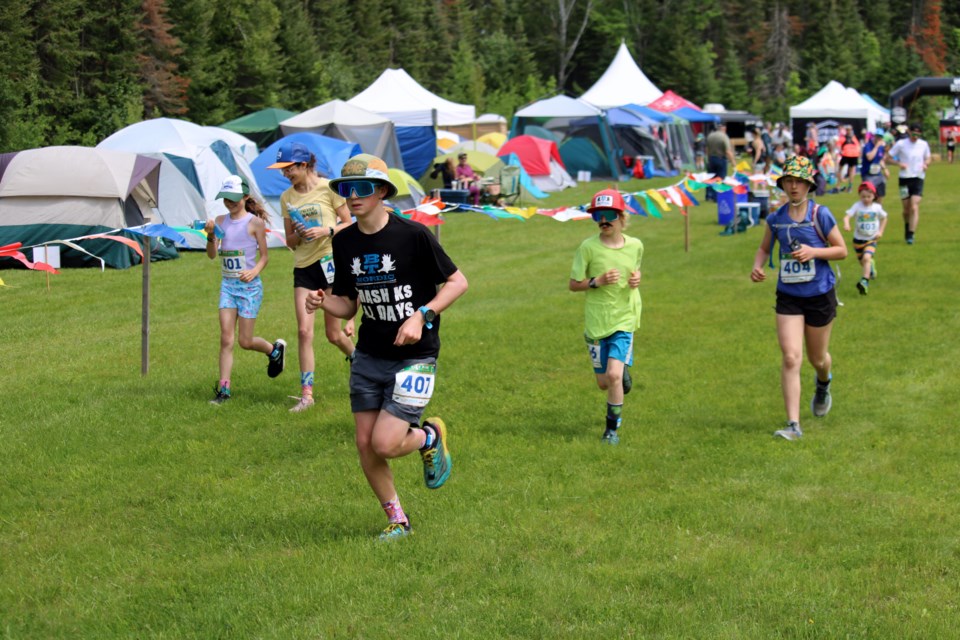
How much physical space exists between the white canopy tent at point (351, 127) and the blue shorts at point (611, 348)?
65.8 feet

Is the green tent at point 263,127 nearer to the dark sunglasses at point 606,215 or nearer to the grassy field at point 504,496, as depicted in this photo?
the grassy field at point 504,496

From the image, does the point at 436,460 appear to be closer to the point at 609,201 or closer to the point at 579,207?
the point at 609,201

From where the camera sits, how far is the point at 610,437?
8.39 metres

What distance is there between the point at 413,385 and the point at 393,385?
116 mm

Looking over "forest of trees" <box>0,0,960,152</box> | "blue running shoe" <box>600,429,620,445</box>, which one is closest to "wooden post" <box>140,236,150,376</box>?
"blue running shoe" <box>600,429,620,445</box>

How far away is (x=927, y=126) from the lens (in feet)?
209

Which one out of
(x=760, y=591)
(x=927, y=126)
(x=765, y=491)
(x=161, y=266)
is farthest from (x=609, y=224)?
(x=927, y=126)

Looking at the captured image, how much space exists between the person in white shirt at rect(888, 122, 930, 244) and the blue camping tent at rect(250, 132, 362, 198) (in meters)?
10.9

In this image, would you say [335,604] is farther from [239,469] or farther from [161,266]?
[161,266]

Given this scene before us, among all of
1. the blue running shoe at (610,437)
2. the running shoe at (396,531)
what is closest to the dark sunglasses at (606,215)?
the blue running shoe at (610,437)

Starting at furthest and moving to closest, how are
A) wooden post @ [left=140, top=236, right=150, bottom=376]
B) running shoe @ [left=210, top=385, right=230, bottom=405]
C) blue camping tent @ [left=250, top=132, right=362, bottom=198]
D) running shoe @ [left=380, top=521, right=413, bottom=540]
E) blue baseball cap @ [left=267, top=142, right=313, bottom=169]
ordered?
1. blue camping tent @ [left=250, top=132, right=362, bottom=198]
2. wooden post @ [left=140, top=236, right=150, bottom=376]
3. running shoe @ [left=210, top=385, right=230, bottom=405]
4. blue baseball cap @ [left=267, top=142, right=313, bottom=169]
5. running shoe @ [left=380, top=521, right=413, bottom=540]

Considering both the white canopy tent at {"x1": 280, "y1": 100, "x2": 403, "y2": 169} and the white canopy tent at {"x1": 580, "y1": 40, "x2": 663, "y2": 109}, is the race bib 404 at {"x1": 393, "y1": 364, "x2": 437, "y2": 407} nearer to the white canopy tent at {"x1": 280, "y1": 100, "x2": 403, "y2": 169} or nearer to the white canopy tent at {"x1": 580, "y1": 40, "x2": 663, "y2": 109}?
the white canopy tent at {"x1": 280, "y1": 100, "x2": 403, "y2": 169}

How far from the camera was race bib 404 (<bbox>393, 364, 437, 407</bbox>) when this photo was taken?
5.89m

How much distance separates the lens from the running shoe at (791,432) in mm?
8391
